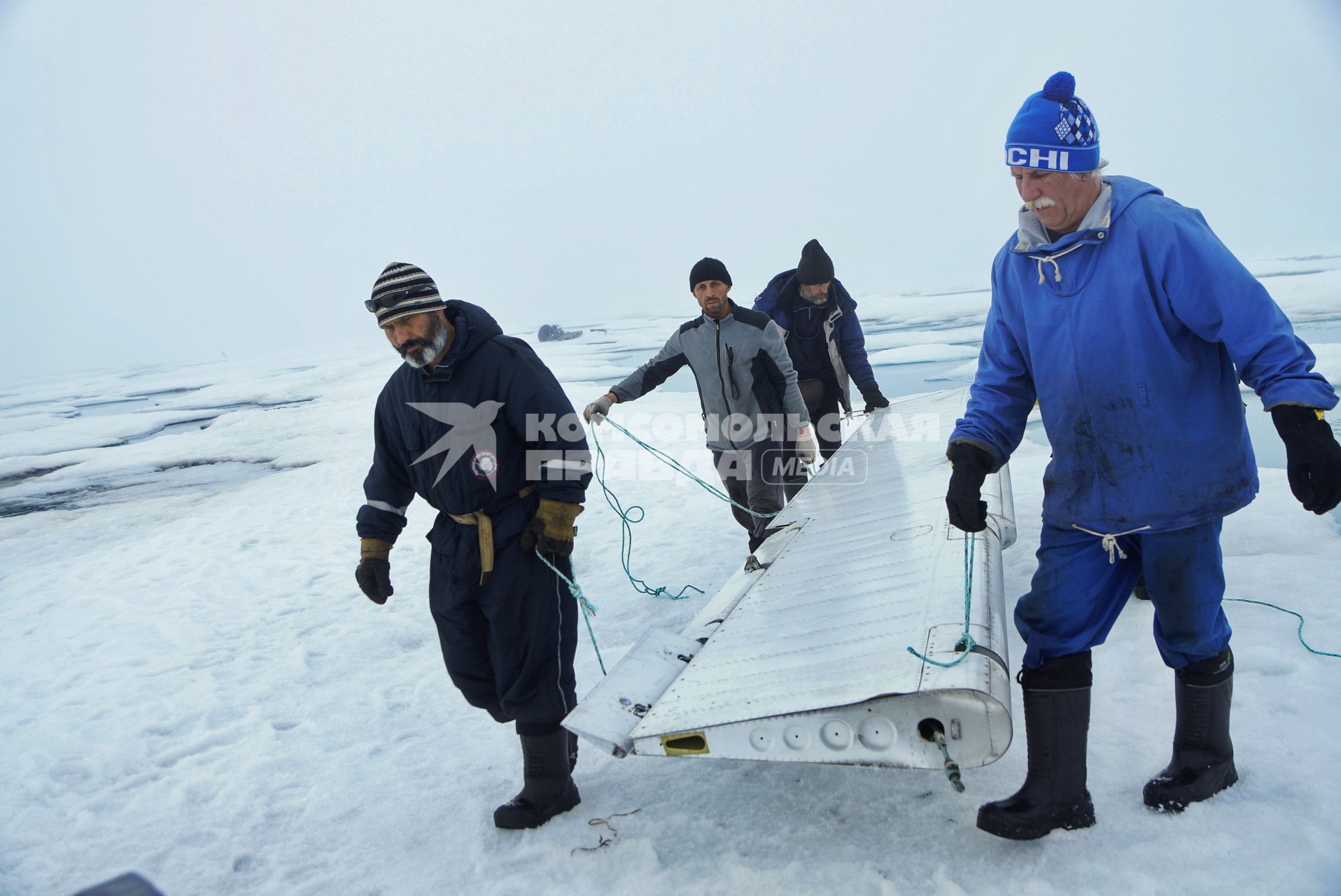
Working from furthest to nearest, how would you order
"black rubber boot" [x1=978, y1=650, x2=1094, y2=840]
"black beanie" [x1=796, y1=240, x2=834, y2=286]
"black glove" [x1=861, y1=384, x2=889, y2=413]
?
"black glove" [x1=861, y1=384, x2=889, y2=413]
"black beanie" [x1=796, y1=240, x2=834, y2=286]
"black rubber boot" [x1=978, y1=650, x2=1094, y2=840]

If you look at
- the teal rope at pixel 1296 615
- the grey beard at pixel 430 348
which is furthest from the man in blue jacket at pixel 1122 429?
the grey beard at pixel 430 348

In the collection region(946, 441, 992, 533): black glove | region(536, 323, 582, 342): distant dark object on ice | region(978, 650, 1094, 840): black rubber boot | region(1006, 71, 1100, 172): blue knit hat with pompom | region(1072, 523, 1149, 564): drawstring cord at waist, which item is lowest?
region(536, 323, 582, 342): distant dark object on ice

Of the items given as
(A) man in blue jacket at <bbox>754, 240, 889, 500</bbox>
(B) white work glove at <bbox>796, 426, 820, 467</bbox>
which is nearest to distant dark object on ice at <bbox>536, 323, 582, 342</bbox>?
(A) man in blue jacket at <bbox>754, 240, 889, 500</bbox>

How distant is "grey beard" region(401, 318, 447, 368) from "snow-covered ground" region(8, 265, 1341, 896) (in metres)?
1.34

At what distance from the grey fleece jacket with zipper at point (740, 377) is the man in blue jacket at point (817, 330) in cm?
49

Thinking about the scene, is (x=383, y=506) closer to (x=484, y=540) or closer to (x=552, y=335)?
(x=484, y=540)

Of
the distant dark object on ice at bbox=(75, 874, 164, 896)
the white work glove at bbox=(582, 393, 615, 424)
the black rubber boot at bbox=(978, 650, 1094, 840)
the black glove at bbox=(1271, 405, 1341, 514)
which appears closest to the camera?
the distant dark object on ice at bbox=(75, 874, 164, 896)

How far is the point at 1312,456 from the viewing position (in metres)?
1.54

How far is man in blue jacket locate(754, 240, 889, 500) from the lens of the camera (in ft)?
14.6

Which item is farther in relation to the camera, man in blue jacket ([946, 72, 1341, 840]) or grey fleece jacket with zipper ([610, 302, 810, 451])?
grey fleece jacket with zipper ([610, 302, 810, 451])

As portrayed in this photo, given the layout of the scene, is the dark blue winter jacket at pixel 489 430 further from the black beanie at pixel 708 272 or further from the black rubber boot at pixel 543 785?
the black beanie at pixel 708 272

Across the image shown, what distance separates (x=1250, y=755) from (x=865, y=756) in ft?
3.63

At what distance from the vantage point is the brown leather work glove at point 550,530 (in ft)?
7.47

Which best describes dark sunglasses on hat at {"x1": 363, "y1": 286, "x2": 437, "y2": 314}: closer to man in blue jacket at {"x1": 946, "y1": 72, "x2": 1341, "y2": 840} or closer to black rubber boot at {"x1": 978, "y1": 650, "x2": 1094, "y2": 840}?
man in blue jacket at {"x1": 946, "y1": 72, "x2": 1341, "y2": 840}
